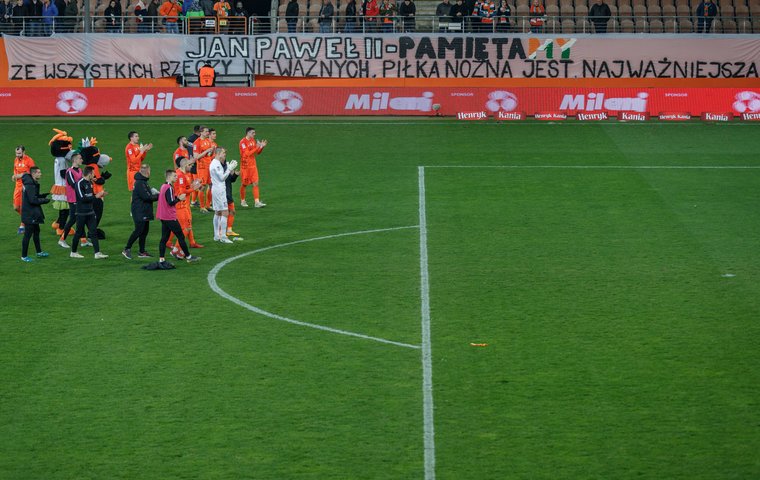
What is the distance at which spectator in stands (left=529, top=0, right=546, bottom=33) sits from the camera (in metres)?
49.2

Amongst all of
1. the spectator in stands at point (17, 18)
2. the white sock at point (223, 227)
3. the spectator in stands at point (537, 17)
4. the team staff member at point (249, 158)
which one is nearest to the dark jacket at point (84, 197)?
the white sock at point (223, 227)

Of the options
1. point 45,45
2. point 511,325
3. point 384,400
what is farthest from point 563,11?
point 384,400

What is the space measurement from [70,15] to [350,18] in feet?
41.2

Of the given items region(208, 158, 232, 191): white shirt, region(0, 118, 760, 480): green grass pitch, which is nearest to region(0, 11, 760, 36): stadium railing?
region(0, 118, 760, 480): green grass pitch

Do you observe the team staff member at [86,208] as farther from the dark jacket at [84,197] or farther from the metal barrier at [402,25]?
the metal barrier at [402,25]

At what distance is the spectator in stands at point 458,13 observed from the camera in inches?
1934

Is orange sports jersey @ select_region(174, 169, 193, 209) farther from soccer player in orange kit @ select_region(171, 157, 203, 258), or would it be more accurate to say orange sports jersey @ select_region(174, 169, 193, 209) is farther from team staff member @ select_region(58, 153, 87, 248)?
team staff member @ select_region(58, 153, 87, 248)

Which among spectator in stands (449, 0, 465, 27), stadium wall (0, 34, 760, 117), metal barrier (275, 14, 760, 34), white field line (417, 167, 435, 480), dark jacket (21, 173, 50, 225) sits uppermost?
spectator in stands (449, 0, 465, 27)

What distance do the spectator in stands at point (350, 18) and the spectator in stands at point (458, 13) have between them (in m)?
4.31

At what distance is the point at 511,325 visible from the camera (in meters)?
16.4

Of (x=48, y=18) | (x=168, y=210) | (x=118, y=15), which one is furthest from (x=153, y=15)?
(x=168, y=210)

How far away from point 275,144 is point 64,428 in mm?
24981

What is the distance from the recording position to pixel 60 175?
23.2 meters

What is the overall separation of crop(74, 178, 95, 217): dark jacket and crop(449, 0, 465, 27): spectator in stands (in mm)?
31017
